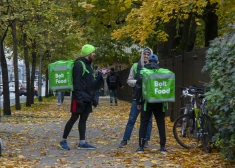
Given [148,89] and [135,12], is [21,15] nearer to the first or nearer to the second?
[135,12]

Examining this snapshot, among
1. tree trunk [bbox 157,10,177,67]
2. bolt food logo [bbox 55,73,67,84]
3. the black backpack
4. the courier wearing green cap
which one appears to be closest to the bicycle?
the courier wearing green cap

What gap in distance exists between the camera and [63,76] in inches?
453

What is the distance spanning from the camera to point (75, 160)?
1012cm

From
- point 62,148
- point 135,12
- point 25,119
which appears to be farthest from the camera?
point 25,119

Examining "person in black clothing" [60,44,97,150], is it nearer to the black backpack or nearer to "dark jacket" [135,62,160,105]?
"dark jacket" [135,62,160,105]

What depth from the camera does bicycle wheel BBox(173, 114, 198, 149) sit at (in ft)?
37.8

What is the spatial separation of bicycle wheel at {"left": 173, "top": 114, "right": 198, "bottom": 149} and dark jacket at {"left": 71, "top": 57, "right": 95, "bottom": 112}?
163cm

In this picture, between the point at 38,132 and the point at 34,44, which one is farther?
the point at 34,44

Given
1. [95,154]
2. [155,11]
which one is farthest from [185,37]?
[95,154]

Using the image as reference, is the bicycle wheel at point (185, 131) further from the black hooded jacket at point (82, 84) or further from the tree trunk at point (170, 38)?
the tree trunk at point (170, 38)

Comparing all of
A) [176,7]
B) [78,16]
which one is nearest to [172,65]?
[176,7]

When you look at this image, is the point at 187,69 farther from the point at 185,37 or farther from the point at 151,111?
the point at 185,37

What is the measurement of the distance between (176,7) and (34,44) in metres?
20.0

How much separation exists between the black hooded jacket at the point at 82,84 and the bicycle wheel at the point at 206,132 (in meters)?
2.02
